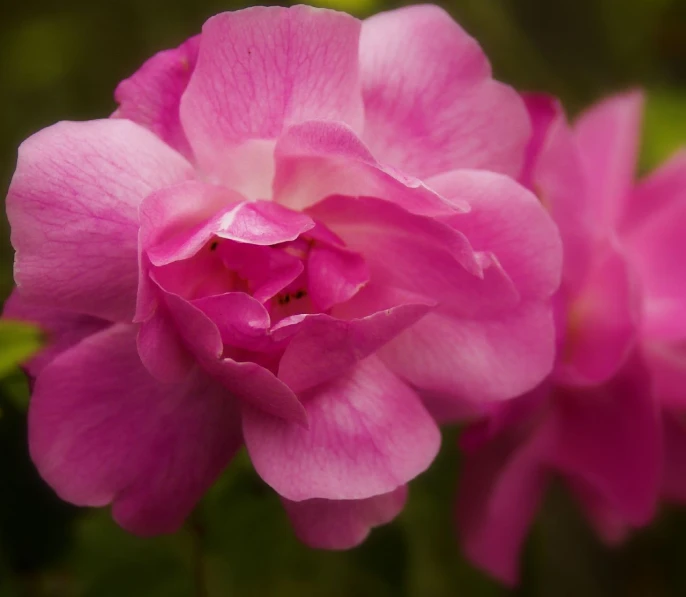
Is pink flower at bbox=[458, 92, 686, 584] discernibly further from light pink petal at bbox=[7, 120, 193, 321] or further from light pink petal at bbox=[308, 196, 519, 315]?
light pink petal at bbox=[7, 120, 193, 321]

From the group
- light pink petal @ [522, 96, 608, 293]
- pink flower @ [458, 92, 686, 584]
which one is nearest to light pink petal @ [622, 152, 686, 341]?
pink flower @ [458, 92, 686, 584]

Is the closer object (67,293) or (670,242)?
(67,293)

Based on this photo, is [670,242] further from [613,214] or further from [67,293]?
[67,293]

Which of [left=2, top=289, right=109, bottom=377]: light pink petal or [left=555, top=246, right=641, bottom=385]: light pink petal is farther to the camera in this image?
[left=555, top=246, right=641, bottom=385]: light pink petal

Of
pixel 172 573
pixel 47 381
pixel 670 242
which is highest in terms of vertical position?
pixel 47 381

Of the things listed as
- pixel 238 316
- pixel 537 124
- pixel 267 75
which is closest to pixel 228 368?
pixel 238 316

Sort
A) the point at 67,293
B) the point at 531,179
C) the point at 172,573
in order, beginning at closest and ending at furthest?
the point at 67,293, the point at 531,179, the point at 172,573

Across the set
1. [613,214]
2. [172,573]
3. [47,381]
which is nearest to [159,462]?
[47,381]
